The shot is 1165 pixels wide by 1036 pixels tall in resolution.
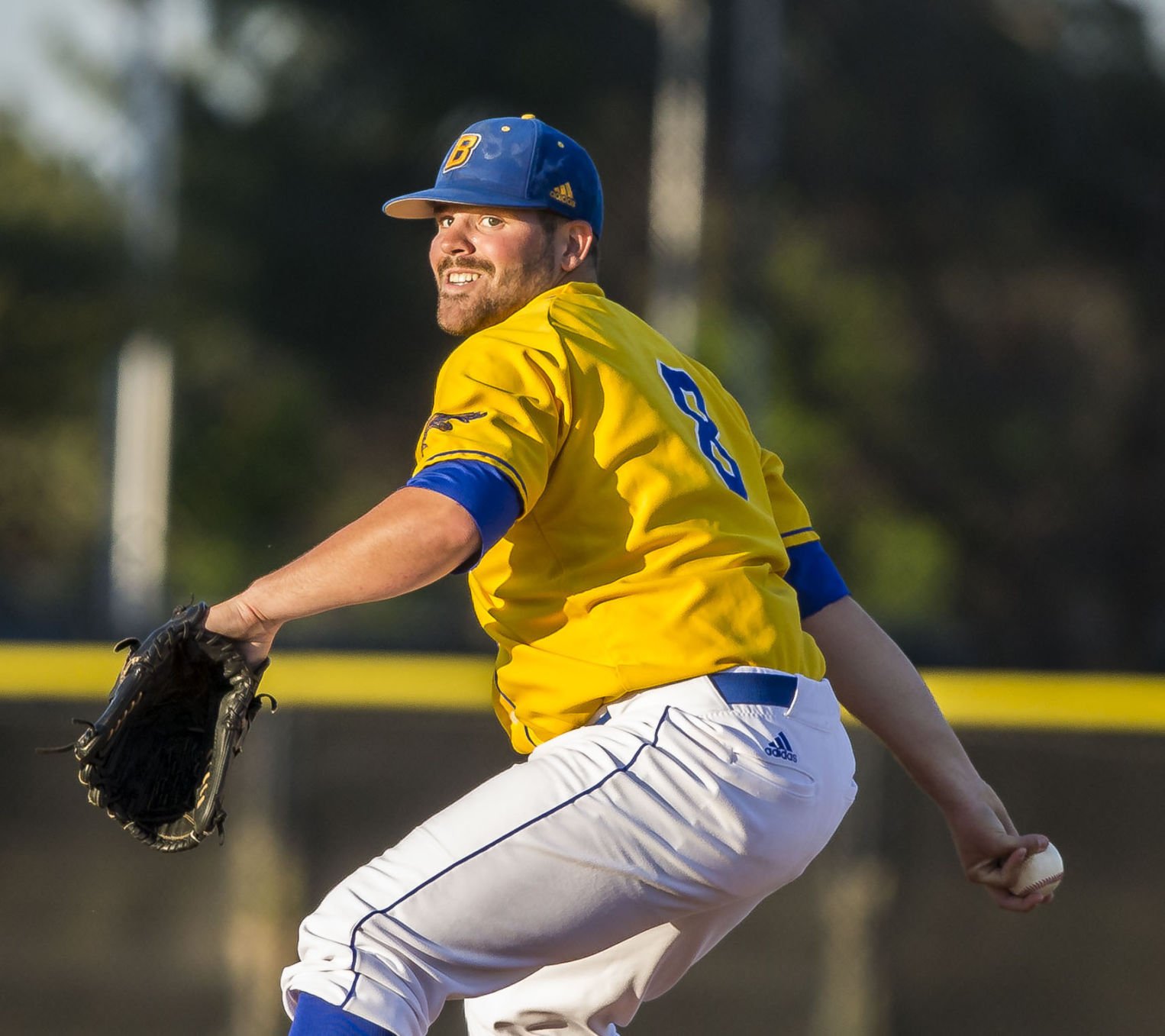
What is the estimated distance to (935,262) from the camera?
58.4 ft

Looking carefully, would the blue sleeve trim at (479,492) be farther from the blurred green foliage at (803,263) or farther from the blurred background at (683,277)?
the blurred green foliage at (803,263)

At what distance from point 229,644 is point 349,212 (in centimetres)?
1588

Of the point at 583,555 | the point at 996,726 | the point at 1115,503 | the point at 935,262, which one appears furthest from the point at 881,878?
the point at 935,262

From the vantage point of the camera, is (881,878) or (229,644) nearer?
(229,644)

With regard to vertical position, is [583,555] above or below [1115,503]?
above

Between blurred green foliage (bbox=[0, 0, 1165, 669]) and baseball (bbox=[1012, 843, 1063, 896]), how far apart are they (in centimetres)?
1284

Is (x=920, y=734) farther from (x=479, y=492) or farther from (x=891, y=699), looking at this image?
(x=479, y=492)

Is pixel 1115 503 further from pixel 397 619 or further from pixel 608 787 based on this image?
pixel 608 787

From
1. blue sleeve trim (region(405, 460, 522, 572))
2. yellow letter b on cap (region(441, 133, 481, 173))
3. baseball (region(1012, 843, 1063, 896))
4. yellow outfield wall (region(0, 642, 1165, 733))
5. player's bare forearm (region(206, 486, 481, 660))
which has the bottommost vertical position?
yellow outfield wall (region(0, 642, 1165, 733))

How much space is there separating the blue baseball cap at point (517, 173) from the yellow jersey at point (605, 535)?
23 centimetres

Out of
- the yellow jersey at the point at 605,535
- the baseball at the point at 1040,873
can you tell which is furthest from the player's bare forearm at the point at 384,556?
the baseball at the point at 1040,873

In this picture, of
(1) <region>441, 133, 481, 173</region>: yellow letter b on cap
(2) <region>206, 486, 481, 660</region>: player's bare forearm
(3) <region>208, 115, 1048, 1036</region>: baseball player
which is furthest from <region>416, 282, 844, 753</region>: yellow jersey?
(1) <region>441, 133, 481, 173</region>: yellow letter b on cap

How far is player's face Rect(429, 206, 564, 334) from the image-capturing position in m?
2.69

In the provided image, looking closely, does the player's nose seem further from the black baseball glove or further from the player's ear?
the black baseball glove
